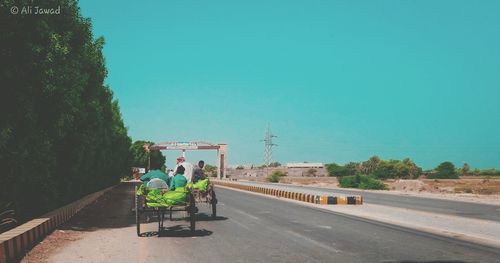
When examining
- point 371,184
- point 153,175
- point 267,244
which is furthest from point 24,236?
point 371,184

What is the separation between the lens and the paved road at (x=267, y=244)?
29.4 feet

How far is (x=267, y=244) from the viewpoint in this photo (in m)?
10.6

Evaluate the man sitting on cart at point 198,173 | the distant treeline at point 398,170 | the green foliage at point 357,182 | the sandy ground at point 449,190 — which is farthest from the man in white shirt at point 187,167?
the distant treeline at point 398,170

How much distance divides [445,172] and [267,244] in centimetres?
13545

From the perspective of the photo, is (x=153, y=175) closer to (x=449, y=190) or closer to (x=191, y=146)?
(x=449, y=190)

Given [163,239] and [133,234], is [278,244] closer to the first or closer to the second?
[163,239]

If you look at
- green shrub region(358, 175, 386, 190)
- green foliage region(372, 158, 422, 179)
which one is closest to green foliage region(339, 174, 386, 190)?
green shrub region(358, 175, 386, 190)

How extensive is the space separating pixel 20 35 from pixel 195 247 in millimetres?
7720

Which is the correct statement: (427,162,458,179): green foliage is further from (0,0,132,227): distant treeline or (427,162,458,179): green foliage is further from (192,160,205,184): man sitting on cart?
(0,0,132,227): distant treeline

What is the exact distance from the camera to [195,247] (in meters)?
10.1

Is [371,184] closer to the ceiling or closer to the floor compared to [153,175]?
closer to the floor

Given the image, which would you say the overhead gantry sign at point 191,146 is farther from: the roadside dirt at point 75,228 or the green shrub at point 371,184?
the roadside dirt at point 75,228

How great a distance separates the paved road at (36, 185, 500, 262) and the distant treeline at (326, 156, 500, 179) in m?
111

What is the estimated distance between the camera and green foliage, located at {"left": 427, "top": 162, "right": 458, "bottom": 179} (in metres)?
130
